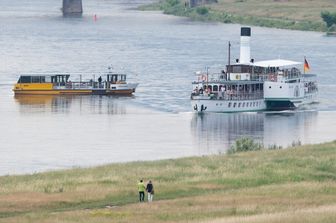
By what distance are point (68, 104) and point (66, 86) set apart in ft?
21.5

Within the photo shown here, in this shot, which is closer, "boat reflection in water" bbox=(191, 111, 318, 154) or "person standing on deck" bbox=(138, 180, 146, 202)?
"person standing on deck" bbox=(138, 180, 146, 202)

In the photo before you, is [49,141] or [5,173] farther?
[49,141]

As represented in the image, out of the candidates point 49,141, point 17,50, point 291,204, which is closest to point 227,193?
point 291,204

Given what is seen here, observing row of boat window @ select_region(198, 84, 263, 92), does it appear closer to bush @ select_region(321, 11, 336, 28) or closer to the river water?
the river water

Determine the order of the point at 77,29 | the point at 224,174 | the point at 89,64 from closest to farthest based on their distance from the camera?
the point at 224,174 < the point at 89,64 < the point at 77,29

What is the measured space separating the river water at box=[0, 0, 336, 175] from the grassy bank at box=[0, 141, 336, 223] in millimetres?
8407

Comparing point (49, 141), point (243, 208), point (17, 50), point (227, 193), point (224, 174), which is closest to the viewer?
point (243, 208)

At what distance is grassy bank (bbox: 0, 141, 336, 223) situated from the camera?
3866cm

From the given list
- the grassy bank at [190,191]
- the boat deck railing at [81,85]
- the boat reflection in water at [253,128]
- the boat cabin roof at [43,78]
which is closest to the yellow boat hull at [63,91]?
the boat deck railing at [81,85]

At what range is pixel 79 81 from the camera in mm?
99312

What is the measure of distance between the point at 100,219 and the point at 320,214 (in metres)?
6.30

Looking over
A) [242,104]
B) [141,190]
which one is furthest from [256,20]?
[141,190]

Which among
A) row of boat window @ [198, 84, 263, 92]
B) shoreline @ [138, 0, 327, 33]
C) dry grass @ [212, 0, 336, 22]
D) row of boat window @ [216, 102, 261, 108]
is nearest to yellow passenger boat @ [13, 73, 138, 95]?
row of boat window @ [198, 84, 263, 92]

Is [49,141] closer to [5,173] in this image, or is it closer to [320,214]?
[5,173]
